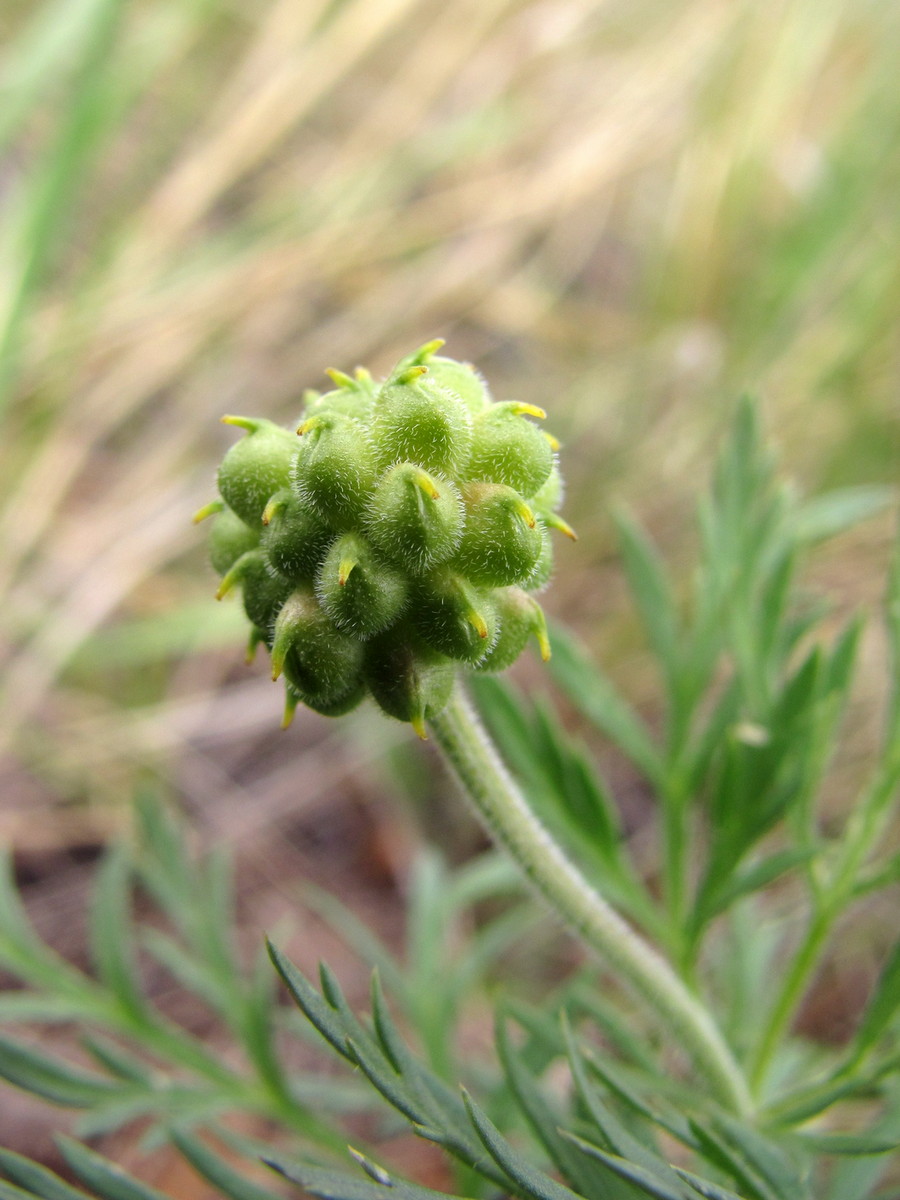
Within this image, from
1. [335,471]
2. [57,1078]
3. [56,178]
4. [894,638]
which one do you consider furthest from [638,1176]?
[56,178]

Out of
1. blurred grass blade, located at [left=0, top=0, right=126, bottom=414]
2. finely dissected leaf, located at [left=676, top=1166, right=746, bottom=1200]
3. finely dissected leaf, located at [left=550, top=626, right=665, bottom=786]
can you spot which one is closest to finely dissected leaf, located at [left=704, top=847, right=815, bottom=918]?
finely dissected leaf, located at [left=550, top=626, right=665, bottom=786]

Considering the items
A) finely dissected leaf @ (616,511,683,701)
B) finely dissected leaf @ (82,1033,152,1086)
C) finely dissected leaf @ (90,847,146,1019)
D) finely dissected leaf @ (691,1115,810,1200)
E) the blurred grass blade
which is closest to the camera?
finely dissected leaf @ (691,1115,810,1200)

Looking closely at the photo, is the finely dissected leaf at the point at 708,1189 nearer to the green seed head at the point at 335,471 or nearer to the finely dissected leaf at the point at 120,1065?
the green seed head at the point at 335,471

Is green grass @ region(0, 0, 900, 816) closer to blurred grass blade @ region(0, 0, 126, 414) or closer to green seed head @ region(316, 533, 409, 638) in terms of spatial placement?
blurred grass blade @ region(0, 0, 126, 414)

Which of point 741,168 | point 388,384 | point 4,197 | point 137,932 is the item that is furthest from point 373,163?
point 388,384

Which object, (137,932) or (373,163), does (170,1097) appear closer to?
(137,932)
